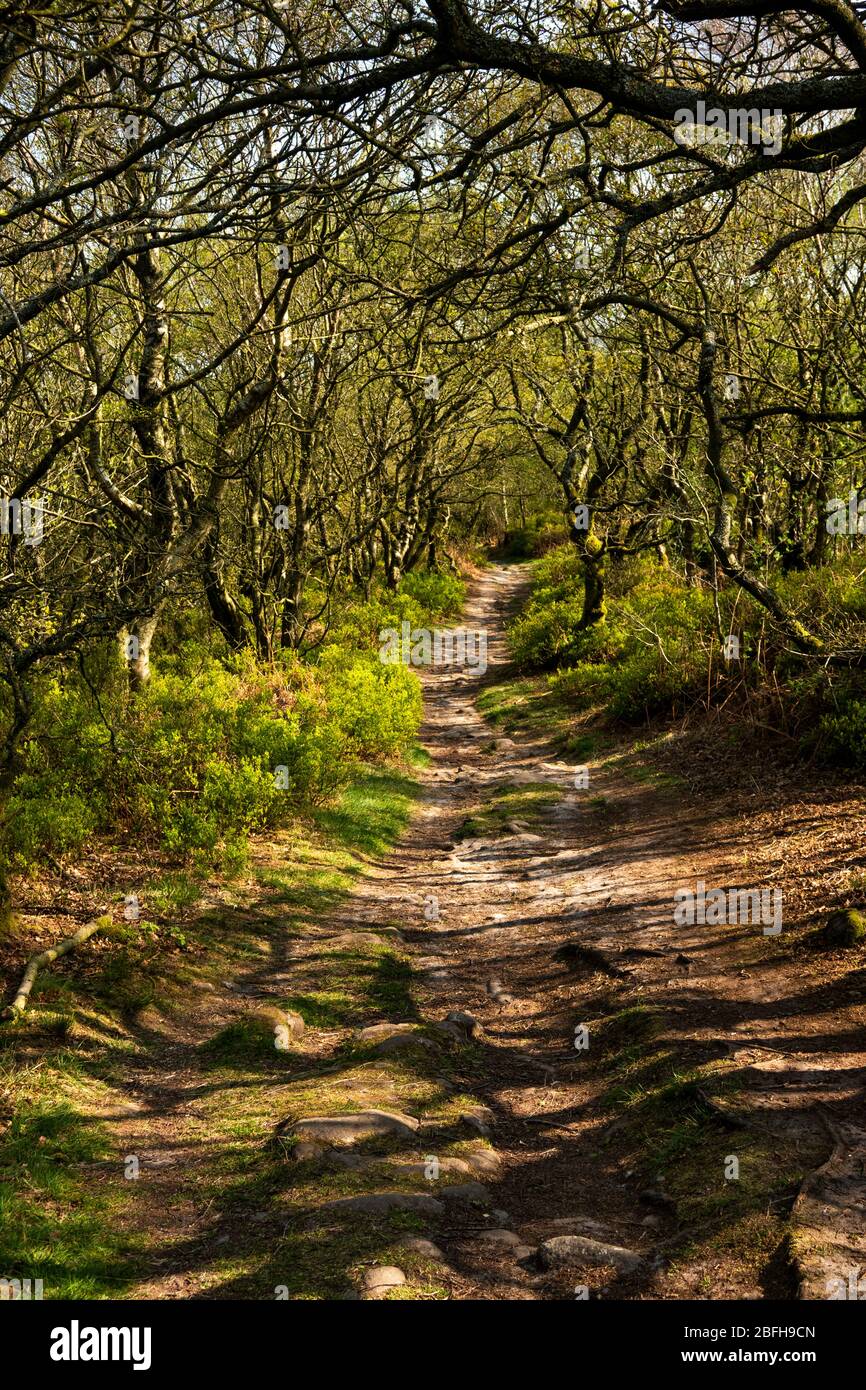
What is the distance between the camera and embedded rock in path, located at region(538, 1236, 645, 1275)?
403 cm

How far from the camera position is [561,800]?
471 inches

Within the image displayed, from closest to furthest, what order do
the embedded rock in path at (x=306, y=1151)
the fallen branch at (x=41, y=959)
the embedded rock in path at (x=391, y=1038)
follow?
1. the embedded rock in path at (x=306, y=1151)
2. the fallen branch at (x=41, y=959)
3. the embedded rock in path at (x=391, y=1038)

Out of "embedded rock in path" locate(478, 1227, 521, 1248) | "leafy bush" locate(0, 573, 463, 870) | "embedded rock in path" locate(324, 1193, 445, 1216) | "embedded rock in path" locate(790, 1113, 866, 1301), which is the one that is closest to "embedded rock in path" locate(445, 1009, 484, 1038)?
"embedded rock in path" locate(324, 1193, 445, 1216)

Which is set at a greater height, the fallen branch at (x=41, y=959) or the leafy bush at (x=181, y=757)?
the leafy bush at (x=181, y=757)

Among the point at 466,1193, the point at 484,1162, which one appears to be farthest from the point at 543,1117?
the point at 466,1193

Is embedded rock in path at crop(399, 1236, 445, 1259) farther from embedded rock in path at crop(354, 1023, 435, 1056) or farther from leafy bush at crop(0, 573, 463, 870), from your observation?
leafy bush at crop(0, 573, 463, 870)

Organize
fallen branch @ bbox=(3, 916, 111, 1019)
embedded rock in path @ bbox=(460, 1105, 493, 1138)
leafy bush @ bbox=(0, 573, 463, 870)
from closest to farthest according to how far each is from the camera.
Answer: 1. embedded rock in path @ bbox=(460, 1105, 493, 1138)
2. fallen branch @ bbox=(3, 916, 111, 1019)
3. leafy bush @ bbox=(0, 573, 463, 870)

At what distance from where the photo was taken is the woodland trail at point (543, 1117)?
401 cm

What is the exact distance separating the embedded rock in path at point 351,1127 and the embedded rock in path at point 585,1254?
1095mm

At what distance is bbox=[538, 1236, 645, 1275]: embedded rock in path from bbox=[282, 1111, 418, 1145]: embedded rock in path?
3.59 ft

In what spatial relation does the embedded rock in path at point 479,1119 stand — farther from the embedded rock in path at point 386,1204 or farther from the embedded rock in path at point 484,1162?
the embedded rock in path at point 386,1204

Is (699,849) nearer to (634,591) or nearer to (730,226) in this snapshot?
(730,226)

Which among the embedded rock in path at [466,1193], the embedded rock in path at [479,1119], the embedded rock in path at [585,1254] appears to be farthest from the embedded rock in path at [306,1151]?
the embedded rock in path at [585,1254]

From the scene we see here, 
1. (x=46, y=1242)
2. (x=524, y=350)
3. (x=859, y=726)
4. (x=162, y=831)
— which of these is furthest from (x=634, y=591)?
(x=46, y=1242)
